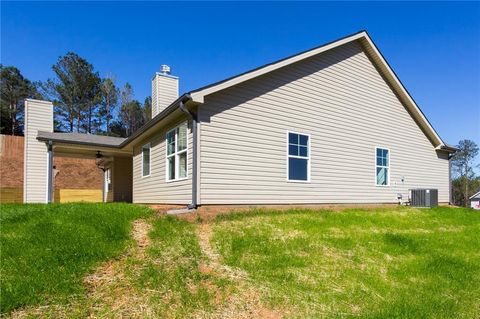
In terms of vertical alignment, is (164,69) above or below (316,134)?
above

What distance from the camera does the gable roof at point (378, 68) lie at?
28.5 feet

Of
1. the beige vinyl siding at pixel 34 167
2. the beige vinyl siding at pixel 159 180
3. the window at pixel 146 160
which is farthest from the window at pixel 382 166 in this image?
the beige vinyl siding at pixel 34 167

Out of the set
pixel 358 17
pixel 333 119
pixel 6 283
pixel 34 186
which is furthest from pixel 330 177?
pixel 34 186

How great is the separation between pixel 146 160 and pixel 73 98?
1286 inches

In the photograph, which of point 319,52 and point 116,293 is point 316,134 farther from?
point 116,293

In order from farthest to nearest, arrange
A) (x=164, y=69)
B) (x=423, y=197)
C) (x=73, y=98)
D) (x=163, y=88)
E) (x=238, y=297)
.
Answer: (x=73, y=98) < (x=164, y=69) < (x=163, y=88) < (x=423, y=197) < (x=238, y=297)

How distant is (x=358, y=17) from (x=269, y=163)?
813 cm

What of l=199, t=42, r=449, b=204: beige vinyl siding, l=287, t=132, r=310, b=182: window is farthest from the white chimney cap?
l=287, t=132, r=310, b=182: window

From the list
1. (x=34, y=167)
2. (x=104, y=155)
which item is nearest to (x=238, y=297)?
(x=34, y=167)

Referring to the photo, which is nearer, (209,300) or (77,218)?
(209,300)

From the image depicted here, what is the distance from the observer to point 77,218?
7.03 meters

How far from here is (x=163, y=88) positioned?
1375 centimetres

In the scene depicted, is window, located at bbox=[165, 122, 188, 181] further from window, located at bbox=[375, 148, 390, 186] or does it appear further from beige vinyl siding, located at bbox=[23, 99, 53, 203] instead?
window, located at bbox=[375, 148, 390, 186]

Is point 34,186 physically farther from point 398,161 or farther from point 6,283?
point 398,161
